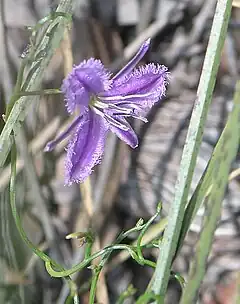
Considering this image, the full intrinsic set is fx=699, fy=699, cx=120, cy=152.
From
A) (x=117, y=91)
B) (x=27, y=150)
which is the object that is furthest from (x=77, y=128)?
(x=27, y=150)

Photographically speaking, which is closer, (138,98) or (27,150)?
(138,98)

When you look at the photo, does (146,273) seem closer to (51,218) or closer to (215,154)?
(51,218)

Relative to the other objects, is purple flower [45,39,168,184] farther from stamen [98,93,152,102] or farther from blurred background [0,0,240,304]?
blurred background [0,0,240,304]

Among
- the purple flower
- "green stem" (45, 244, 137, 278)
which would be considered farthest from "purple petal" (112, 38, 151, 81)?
"green stem" (45, 244, 137, 278)

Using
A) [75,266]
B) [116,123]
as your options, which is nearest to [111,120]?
[116,123]

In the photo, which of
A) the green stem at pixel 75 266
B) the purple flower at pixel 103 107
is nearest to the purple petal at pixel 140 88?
the purple flower at pixel 103 107

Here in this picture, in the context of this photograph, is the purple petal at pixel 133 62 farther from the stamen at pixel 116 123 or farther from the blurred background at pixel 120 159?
the blurred background at pixel 120 159
